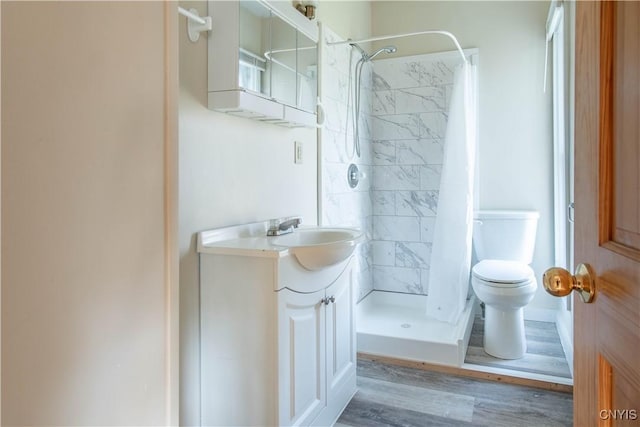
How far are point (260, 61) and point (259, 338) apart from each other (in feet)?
3.70

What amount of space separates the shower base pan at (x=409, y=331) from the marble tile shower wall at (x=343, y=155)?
0.22 meters

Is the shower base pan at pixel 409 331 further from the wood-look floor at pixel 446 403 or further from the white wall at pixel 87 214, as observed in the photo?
the white wall at pixel 87 214

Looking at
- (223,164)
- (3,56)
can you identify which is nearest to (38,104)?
(3,56)

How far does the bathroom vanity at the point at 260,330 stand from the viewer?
58.7 inches

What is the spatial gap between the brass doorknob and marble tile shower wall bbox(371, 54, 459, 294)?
2.71m

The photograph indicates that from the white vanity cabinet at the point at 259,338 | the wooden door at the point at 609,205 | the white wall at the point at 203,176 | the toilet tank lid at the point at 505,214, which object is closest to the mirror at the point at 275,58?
the white wall at the point at 203,176

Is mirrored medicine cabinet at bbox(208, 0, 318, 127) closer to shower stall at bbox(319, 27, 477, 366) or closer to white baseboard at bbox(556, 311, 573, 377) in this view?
shower stall at bbox(319, 27, 477, 366)

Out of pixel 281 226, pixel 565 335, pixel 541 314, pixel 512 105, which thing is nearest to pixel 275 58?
pixel 281 226

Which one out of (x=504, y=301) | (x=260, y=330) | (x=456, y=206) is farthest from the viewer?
(x=456, y=206)

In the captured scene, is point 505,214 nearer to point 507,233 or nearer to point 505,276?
point 507,233

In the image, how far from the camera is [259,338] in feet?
4.93

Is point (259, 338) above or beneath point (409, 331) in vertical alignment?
above

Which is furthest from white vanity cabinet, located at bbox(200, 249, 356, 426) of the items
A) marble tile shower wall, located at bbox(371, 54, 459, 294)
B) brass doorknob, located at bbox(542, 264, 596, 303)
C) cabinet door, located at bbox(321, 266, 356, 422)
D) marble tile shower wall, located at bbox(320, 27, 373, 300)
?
marble tile shower wall, located at bbox(371, 54, 459, 294)

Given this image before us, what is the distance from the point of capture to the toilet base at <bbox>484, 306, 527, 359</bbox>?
8.41ft
